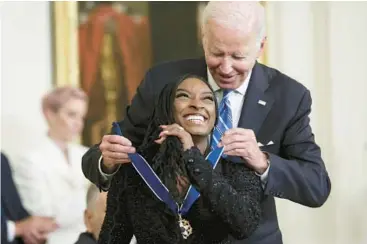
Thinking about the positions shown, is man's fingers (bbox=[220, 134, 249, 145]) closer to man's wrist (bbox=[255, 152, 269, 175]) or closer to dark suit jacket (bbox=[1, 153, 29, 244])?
man's wrist (bbox=[255, 152, 269, 175])

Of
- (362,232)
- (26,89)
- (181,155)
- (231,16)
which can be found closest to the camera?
(181,155)

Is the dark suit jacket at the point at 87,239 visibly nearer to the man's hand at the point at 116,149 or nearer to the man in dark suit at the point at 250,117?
the man in dark suit at the point at 250,117

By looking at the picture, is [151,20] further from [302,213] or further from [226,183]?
[226,183]

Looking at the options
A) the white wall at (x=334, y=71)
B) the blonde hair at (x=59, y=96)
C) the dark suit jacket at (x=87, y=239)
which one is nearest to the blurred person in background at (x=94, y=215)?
A: the dark suit jacket at (x=87, y=239)

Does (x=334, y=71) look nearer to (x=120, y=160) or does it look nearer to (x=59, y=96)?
(x=59, y=96)

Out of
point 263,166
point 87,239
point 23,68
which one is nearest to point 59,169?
point 23,68

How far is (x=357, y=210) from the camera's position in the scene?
7.35 feet

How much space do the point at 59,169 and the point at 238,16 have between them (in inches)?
55.9

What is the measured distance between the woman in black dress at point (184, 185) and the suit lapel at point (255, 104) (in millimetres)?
150

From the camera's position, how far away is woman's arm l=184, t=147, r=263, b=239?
1021 millimetres

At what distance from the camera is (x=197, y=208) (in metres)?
1.07

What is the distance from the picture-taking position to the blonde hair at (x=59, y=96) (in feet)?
8.06

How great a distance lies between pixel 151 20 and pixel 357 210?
981 millimetres

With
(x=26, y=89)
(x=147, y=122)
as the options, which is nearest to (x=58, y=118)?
(x=26, y=89)
